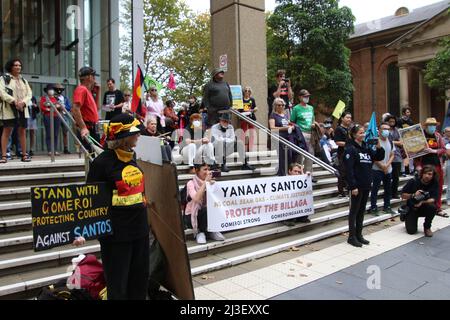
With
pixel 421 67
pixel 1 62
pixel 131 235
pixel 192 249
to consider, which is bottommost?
pixel 192 249

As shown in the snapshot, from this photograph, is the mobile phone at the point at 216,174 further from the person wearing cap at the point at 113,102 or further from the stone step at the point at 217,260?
the person wearing cap at the point at 113,102

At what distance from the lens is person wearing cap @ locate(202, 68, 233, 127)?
8156mm

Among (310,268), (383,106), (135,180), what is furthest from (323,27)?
(135,180)

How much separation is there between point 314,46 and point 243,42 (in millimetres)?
16101

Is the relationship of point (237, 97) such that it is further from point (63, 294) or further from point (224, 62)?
point (63, 294)

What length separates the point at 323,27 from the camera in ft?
82.9

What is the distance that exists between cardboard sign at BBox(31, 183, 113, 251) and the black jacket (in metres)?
4.14

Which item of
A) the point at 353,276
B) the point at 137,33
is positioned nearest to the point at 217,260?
the point at 353,276

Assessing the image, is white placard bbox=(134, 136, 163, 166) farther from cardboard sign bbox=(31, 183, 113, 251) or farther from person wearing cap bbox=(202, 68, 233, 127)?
person wearing cap bbox=(202, 68, 233, 127)

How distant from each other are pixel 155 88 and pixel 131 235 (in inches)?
271

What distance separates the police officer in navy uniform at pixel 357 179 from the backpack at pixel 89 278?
400 centimetres

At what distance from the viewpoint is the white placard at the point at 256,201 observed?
552 cm

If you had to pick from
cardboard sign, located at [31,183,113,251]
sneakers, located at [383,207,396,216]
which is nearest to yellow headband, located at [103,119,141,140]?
cardboard sign, located at [31,183,113,251]
